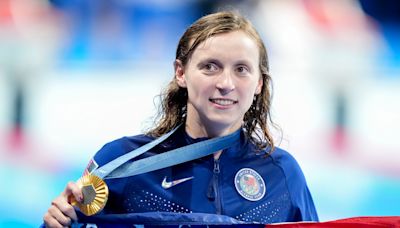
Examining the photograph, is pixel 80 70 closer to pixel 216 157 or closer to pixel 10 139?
pixel 10 139

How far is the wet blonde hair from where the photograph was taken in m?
1.84

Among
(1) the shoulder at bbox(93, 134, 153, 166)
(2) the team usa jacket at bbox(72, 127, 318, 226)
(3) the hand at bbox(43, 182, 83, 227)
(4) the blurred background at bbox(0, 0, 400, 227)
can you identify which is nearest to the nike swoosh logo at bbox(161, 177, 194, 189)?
(2) the team usa jacket at bbox(72, 127, 318, 226)

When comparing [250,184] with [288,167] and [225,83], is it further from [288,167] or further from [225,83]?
[225,83]

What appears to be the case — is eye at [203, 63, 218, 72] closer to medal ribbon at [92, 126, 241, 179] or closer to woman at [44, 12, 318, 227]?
woman at [44, 12, 318, 227]

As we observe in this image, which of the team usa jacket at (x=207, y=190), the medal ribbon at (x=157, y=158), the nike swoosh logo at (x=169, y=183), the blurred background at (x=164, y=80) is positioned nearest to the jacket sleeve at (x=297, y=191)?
the team usa jacket at (x=207, y=190)

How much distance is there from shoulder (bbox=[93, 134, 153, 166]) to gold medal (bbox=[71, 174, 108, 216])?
0.62 feet

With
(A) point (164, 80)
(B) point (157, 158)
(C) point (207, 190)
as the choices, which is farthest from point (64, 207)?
(A) point (164, 80)

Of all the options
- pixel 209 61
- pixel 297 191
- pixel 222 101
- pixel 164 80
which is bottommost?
pixel 297 191

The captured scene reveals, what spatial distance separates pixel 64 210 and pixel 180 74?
0.51 m

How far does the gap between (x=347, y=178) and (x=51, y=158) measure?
171cm

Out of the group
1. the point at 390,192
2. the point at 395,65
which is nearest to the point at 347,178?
the point at 390,192

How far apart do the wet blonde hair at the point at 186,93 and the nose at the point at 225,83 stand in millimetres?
121

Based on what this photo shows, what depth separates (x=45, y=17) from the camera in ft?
13.5

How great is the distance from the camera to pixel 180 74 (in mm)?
1914
